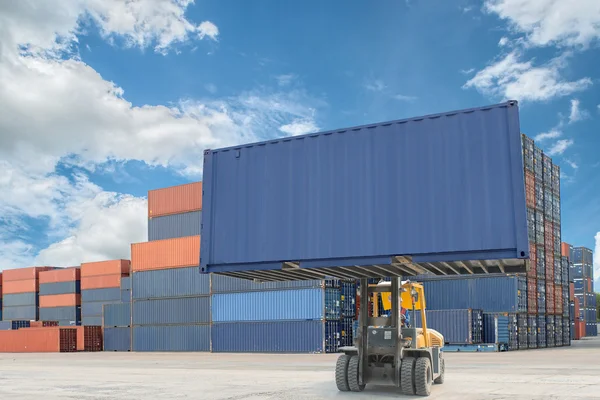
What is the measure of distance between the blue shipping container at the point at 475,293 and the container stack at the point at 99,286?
107ft

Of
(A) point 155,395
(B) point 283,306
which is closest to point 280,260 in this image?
(A) point 155,395

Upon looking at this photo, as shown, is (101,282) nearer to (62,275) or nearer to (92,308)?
(92,308)

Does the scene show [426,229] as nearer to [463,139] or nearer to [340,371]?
[463,139]

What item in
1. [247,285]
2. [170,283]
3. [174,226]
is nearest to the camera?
[247,285]

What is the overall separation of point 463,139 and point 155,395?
943cm

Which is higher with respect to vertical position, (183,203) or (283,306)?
(183,203)

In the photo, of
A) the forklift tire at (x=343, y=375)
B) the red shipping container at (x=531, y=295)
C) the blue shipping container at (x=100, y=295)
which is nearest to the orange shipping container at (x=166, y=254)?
the blue shipping container at (x=100, y=295)

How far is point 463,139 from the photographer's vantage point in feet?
41.1

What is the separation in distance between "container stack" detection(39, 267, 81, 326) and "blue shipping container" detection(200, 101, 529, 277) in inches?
2218

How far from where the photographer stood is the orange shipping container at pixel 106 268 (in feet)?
194

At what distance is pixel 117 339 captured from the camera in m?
48.6

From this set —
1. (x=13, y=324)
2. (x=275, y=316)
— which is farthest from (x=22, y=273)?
(x=275, y=316)

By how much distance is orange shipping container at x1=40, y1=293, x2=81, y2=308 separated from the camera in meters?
65.7

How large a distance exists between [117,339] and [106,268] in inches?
535
